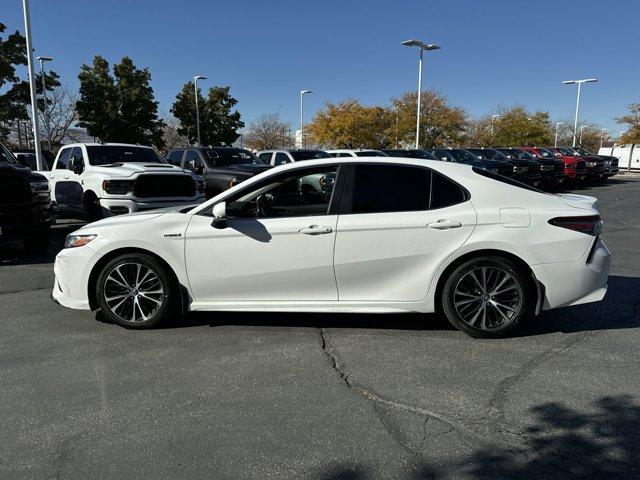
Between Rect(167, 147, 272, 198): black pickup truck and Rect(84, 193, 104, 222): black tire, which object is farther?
Rect(167, 147, 272, 198): black pickup truck

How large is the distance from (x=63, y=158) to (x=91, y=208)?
6.46 ft

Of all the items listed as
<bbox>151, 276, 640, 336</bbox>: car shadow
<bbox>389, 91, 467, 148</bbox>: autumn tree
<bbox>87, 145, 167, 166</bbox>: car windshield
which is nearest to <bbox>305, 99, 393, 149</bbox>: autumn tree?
<bbox>389, 91, 467, 148</bbox>: autumn tree

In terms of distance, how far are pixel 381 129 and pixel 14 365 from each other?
137 feet

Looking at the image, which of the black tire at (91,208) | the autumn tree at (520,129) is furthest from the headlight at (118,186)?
the autumn tree at (520,129)

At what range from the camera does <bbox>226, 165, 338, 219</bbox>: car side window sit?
476cm

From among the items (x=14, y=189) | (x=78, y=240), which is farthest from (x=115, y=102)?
(x=78, y=240)

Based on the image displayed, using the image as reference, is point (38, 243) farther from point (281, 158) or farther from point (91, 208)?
point (281, 158)

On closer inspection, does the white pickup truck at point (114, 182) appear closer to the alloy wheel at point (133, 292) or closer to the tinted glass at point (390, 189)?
the alloy wheel at point (133, 292)

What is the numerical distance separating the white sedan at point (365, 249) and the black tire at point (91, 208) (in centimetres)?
621

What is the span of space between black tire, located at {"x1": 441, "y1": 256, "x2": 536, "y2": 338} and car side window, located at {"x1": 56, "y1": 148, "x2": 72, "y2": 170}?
1013 centimetres

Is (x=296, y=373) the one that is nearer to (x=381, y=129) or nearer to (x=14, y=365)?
(x=14, y=365)

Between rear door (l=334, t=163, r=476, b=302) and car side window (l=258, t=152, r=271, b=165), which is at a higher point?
car side window (l=258, t=152, r=271, b=165)

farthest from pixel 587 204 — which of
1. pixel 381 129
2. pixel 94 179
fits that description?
pixel 381 129

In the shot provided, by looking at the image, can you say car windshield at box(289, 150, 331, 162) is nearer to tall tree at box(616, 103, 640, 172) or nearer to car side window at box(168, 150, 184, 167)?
car side window at box(168, 150, 184, 167)
